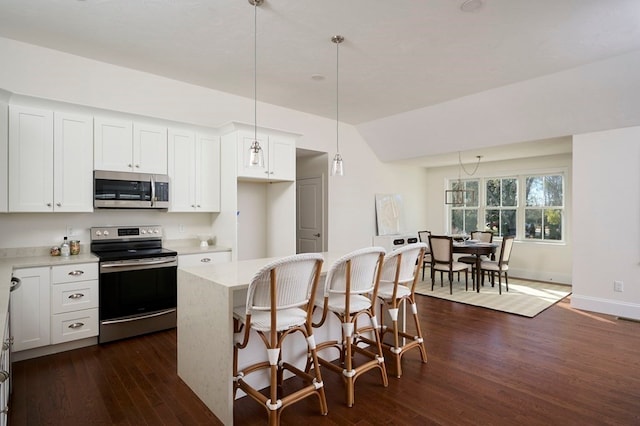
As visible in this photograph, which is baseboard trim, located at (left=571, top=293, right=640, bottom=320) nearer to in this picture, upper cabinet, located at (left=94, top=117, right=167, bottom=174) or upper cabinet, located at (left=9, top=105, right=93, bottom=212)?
upper cabinet, located at (left=94, top=117, right=167, bottom=174)

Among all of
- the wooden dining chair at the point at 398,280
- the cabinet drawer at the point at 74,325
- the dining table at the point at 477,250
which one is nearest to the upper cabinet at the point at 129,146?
the cabinet drawer at the point at 74,325

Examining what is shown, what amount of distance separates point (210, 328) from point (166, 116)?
295cm

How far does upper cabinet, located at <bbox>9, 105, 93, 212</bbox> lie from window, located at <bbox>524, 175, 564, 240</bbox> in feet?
24.0

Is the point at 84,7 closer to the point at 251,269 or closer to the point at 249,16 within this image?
the point at 249,16

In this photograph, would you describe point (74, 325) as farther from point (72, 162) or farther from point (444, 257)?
point (444, 257)

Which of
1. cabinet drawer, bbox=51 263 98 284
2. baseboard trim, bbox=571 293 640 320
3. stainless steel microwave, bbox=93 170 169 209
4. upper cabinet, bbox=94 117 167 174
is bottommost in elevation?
baseboard trim, bbox=571 293 640 320

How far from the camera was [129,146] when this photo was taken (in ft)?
12.3

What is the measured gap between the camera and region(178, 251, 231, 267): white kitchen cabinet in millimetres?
3884

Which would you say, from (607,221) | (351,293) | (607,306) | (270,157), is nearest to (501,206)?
(607,221)

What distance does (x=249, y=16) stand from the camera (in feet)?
9.40

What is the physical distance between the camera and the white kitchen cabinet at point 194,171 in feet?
13.5

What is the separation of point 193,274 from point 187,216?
2209 mm

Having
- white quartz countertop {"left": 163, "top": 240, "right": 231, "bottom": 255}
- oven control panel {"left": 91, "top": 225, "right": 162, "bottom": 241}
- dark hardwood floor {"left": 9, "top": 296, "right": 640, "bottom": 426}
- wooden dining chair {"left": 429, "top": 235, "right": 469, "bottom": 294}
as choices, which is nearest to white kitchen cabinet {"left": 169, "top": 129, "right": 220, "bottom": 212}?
oven control panel {"left": 91, "top": 225, "right": 162, "bottom": 241}

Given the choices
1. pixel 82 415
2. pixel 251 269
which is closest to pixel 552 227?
pixel 251 269
